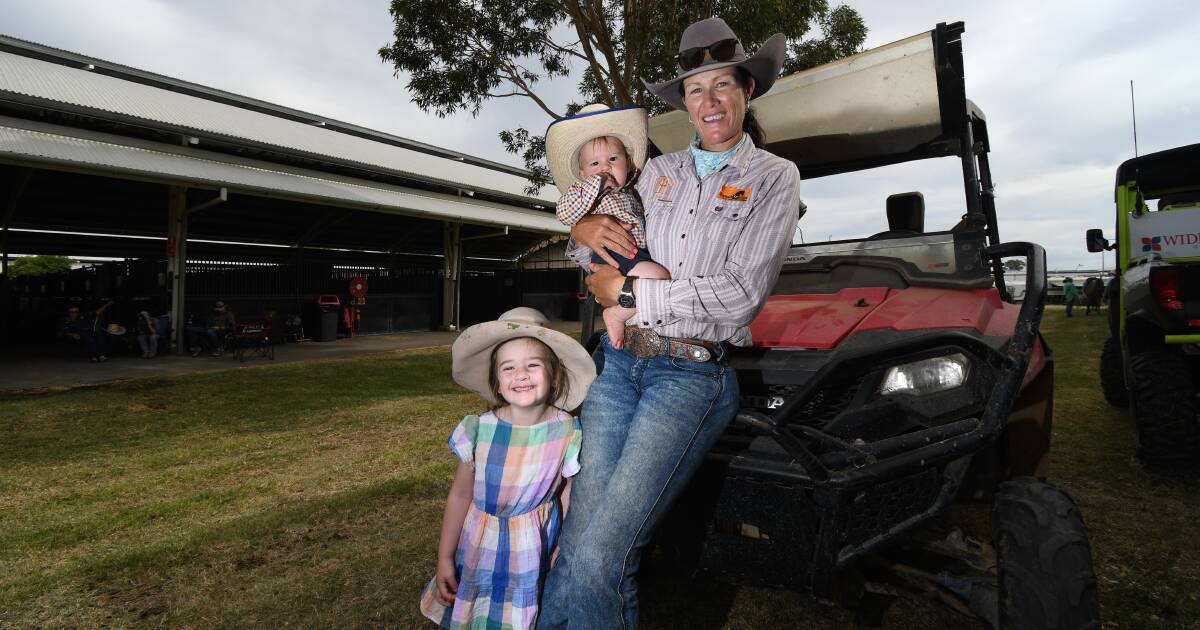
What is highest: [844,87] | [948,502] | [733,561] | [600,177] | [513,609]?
[844,87]

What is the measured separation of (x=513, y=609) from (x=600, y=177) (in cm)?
138

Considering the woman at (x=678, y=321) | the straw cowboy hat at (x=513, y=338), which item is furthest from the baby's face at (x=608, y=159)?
the straw cowboy hat at (x=513, y=338)

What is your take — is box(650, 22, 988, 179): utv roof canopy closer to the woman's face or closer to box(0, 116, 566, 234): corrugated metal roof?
the woman's face

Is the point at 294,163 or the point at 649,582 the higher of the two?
the point at 294,163

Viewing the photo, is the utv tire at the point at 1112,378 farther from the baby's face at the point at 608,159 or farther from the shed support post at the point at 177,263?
the shed support post at the point at 177,263

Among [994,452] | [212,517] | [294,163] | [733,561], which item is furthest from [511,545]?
[294,163]

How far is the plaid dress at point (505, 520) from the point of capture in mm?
2041

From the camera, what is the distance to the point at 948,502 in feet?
→ 6.20

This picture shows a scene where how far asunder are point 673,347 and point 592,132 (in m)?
0.76

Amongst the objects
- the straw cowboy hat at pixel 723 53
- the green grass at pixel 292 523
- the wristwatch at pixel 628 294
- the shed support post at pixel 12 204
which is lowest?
the green grass at pixel 292 523

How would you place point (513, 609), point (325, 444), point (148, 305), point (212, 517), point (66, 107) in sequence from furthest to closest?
point (148, 305)
point (66, 107)
point (325, 444)
point (212, 517)
point (513, 609)

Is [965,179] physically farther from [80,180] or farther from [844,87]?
[80,180]

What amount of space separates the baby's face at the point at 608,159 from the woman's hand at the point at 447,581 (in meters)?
1.32

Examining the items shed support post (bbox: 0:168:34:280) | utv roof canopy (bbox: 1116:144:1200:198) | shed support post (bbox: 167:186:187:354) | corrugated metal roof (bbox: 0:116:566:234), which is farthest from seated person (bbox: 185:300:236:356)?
utv roof canopy (bbox: 1116:144:1200:198)
